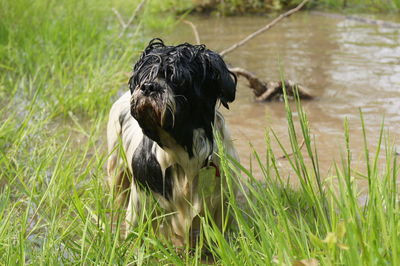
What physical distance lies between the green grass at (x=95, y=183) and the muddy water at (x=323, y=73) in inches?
9.7

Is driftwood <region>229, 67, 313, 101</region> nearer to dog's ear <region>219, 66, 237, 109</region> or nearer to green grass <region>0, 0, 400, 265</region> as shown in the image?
green grass <region>0, 0, 400, 265</region>

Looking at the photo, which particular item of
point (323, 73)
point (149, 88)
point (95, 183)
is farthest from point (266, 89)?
point (149, 88)

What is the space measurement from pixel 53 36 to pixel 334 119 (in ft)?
10.4

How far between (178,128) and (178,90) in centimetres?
18

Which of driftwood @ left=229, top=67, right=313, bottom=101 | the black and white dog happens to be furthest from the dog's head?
driftwood @ left=229, top=67, right=313, bottom=101

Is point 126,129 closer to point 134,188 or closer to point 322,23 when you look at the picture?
point 134,188

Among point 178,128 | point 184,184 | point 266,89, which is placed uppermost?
point 178,128

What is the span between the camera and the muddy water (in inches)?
190

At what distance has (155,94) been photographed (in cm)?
273

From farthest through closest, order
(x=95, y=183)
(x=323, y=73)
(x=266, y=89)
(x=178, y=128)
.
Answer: (x=323, y=73) → (x=266, y=89) → (x=95, y=183) → (x=178, y=128)

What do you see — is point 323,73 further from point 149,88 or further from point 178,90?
point 149,88

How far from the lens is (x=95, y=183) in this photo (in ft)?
10.2

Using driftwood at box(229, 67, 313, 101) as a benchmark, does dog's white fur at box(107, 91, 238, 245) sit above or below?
above

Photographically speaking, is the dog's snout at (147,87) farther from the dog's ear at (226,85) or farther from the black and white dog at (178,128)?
the dog's ear at (226,85)
